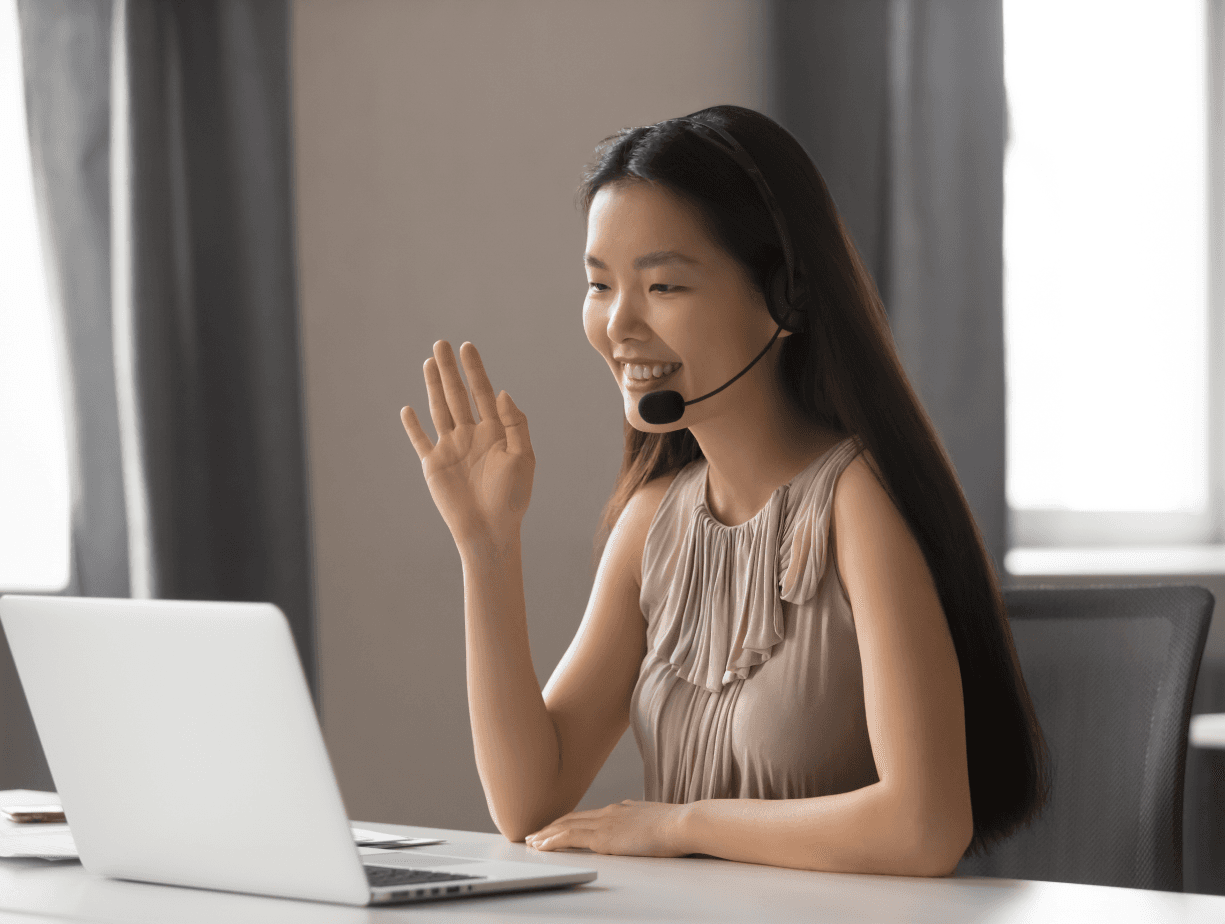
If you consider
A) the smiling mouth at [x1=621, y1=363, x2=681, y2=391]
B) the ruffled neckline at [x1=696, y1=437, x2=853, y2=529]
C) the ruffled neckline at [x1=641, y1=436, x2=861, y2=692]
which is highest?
the smiling mouth at [x1=621, y1=363, x2=681, y2=391]

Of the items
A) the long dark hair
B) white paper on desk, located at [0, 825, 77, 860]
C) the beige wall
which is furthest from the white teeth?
the beige wall

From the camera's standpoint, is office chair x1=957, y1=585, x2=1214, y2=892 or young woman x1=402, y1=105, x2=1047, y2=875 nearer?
young woman x1=402, y1=105, x2=1047, y2=875

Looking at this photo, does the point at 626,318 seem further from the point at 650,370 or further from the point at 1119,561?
the point at 1119,561

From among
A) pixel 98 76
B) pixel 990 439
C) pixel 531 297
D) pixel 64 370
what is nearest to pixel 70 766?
pixel 64 370

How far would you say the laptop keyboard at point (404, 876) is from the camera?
916 millimetres

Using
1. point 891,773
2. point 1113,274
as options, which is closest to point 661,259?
point 891,773

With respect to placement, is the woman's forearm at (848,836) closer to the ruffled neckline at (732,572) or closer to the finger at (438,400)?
the ruffled neckline at (732,572)

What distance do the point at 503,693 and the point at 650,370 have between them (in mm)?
329

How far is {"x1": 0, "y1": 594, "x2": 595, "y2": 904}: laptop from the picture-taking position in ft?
2.73

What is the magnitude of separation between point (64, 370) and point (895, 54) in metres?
1.66

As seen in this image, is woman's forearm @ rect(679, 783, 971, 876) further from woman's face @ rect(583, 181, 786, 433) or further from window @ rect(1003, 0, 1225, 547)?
window @ rect(1003, 0, 1225, 547)

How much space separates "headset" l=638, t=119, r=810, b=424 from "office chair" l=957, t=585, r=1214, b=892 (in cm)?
43

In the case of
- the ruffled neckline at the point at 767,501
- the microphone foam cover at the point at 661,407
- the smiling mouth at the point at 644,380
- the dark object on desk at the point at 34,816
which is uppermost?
the smiling mouth at the point at 644,380

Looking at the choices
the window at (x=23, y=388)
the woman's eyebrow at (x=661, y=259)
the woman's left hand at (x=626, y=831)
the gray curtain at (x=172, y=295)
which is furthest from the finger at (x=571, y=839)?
the window at (x=23, y=388)
